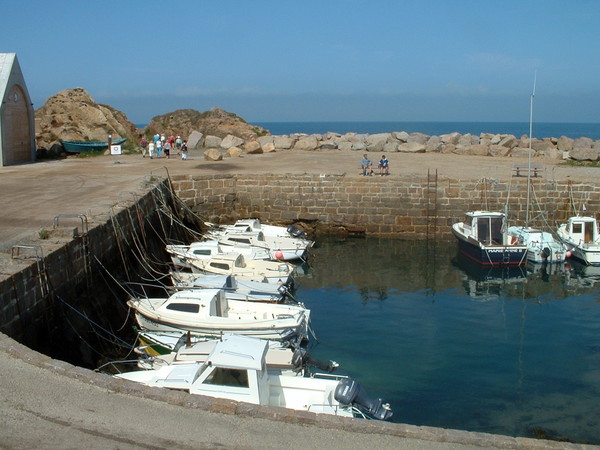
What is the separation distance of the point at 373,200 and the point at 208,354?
15.8 m

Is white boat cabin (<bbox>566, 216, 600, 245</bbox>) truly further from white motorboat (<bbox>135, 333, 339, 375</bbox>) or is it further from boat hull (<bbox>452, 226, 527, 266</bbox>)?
white motorboat (<bbox>135, 333, 339, 375</bbox>)

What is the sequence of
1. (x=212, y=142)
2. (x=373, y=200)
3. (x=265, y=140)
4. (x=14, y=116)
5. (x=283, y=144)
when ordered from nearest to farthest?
(x=373, y=200), (x=14, y=116), (x=283, y=144), (x=265, y=140), (x=212, y=142)

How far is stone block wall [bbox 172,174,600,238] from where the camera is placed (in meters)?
26.4

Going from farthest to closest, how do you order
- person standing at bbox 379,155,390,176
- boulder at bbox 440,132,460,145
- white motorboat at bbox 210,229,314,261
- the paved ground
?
boulder at bbox 440,132,460,145 → person standing at bbox 379,155,390,176 → white motorboat at bbox 210,229,314,261 → the paved ground

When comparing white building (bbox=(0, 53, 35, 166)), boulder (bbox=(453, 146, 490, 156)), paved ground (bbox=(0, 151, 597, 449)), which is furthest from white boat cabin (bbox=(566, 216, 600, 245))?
white building (bbox=(0, 53, 35, 166))

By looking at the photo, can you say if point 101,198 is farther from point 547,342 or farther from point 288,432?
point 288,432

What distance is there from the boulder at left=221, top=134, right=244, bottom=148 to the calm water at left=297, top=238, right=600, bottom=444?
51.1 feet

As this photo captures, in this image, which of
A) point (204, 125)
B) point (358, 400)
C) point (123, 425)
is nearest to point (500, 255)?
point (358, 400)

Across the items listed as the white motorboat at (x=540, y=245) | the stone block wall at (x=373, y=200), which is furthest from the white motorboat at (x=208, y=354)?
the stone block wall at (x=373, y=200)

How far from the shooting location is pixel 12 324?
35.7 feet

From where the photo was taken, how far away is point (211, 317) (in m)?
14.0

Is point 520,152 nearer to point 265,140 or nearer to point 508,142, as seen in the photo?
point 508,142

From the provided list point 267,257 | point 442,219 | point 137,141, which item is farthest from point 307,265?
point 137,141

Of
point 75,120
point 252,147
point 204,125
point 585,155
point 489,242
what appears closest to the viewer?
point 489,242
